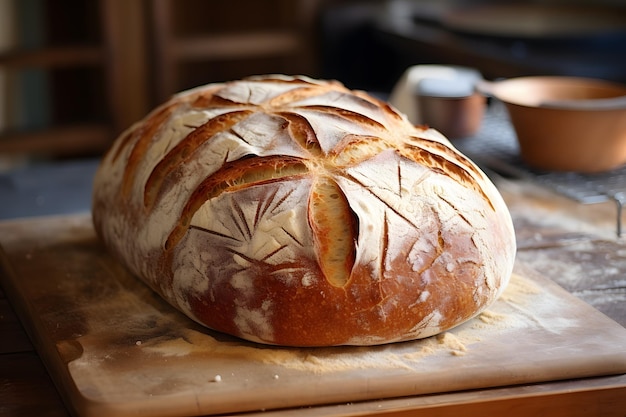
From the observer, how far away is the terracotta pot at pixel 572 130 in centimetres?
156

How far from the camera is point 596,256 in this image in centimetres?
133

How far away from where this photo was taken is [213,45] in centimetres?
312

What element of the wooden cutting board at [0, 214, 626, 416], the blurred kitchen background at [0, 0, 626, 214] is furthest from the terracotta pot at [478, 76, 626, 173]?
the blurred kitchen background at [0, 0, 626, 214]

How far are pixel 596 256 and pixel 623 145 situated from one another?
35 centimetres

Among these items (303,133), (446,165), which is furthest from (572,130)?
(303,133)

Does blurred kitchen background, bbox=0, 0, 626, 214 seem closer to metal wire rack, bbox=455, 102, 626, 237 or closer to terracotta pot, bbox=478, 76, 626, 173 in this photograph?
A: metal wire rack, bbox=455, 102, 626, 237

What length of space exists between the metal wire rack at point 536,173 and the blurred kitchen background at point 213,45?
697 mm

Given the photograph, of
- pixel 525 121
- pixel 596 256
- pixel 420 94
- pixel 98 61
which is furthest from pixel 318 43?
pixel 596 256

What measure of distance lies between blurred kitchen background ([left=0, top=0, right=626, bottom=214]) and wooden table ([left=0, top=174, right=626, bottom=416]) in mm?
1075

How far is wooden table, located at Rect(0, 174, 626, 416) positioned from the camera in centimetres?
94

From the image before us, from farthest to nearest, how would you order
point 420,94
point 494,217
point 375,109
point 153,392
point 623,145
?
point 420,94 → point 623,145 → point 375,109 → point 494,217 → point 153,392

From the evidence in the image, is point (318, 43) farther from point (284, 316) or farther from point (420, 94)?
point (284, 316)

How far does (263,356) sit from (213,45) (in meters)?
2.25

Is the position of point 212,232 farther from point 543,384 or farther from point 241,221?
point 543,384
